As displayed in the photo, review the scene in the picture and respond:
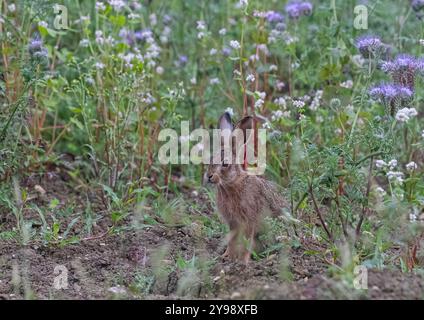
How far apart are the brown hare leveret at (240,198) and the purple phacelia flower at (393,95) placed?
99cm

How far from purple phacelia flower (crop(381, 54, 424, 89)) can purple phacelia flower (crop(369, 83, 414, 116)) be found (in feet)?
0.43

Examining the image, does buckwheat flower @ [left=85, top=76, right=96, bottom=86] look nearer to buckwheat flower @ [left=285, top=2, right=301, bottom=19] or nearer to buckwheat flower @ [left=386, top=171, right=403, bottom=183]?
buckwheat flower @ [left=285, top=2, right=301, bottom=19]

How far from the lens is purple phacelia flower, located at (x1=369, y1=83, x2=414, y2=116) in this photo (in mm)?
5785

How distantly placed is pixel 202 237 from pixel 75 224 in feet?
3.17

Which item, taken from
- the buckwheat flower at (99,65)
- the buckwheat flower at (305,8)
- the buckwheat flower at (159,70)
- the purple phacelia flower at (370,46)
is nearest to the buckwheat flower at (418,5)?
the buckwheat flower at (305,8)

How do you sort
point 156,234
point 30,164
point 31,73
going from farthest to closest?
point 30,164 → point 156,234 → point 31,73

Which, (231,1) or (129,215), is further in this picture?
(231,1)

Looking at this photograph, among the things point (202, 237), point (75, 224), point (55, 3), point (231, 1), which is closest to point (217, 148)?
point (202, 237)

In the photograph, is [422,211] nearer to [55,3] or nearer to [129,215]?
[129,215]

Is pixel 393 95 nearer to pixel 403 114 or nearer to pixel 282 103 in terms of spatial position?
pixel 403 114

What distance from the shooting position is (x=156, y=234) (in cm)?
694

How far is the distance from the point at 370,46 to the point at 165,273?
1.94 metres

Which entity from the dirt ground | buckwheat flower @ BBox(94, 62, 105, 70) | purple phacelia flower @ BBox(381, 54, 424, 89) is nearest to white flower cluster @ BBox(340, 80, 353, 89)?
purple phacelia flower @ BBox(381, 54, 424, 89)

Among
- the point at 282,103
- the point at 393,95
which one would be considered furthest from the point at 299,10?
the point at 393,95
